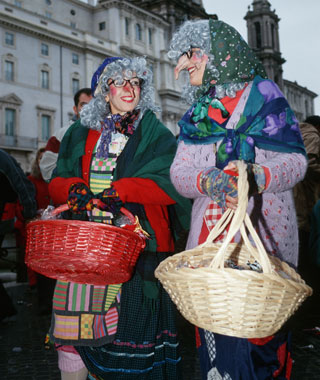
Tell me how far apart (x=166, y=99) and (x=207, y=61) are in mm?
44064

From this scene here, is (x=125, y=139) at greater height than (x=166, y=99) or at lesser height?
lesser

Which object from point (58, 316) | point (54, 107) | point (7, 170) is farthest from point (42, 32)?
point (58, 316)

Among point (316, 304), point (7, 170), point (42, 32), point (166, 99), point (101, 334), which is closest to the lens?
point (101, 334)

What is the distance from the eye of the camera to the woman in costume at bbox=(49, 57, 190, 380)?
8.25 ft

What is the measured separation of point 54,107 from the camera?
35.4 metres

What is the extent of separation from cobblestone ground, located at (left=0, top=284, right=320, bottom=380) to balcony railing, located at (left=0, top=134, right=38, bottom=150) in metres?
27.9

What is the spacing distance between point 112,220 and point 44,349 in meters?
2.33

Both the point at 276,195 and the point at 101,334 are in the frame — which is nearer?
the point at 276,195

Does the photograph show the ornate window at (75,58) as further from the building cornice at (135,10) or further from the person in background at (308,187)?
the person in background at (308,187)

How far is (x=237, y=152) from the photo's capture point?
1878mm

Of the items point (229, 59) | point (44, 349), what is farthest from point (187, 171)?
point (44, 349)

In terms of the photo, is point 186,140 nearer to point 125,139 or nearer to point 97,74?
point 125,139

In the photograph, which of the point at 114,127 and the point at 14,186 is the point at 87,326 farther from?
the point at 14,186

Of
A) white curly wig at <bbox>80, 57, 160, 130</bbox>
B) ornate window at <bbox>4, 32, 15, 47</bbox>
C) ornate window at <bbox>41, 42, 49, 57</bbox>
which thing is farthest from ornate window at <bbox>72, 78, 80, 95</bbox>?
white curly wig at <bbox>80, 57, 160, 130</bbox>
